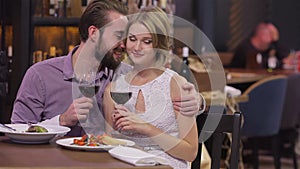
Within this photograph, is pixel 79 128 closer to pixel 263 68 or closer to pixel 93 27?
pixel 93 27

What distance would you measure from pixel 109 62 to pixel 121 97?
42 cm

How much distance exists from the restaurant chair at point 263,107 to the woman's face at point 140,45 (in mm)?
3553

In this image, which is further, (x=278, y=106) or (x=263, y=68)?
(x=263, y=68)

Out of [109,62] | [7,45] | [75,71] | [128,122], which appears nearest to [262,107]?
[7,45]

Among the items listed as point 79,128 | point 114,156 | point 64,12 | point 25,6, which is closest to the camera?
point 114,156

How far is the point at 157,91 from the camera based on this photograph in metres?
2.46

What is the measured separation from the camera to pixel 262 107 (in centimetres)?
591

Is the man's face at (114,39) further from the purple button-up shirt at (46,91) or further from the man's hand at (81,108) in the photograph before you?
the man's hand at (81,108)

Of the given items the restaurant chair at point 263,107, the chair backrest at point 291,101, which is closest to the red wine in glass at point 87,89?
the restaurant chair at point 263,107

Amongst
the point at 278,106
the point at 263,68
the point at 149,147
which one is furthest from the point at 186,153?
the point at 263,68

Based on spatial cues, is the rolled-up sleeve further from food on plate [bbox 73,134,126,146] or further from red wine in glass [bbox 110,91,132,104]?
food on plate [bbox 73,134,126,146]

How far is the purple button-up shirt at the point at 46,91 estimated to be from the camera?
8.78 feet

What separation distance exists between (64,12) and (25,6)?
0.33 meters

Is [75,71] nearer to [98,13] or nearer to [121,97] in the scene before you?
[98,13]
